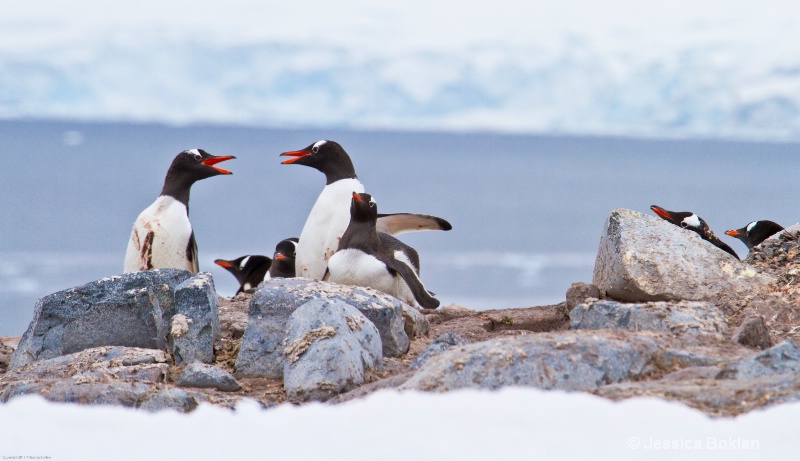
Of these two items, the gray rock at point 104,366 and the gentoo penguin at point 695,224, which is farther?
the gentoo penguin at point 695,224

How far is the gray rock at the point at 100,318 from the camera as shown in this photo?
14.6 ft

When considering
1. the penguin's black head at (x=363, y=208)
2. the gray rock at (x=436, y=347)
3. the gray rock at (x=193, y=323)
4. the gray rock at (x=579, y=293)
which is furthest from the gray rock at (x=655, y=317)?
the penguin's black head at (x=363, y=208)

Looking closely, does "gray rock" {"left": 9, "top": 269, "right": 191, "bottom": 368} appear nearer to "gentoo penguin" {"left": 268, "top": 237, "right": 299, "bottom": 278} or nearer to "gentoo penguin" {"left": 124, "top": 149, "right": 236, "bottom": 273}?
"gentoo penguin" {"left": 124, "top": 149, "right": 236, "bottom": 273}

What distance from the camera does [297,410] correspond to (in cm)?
334

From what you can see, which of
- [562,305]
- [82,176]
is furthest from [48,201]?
[562,305]

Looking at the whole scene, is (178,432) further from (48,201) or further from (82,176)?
(82,176)

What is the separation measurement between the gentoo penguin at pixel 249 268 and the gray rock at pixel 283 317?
4.63 metres

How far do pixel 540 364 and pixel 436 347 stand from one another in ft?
2.86

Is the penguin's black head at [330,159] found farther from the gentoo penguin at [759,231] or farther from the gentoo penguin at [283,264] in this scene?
the gentoo penguin at [759,231]

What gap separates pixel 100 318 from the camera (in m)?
4.47

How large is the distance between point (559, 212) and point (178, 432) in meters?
62.9

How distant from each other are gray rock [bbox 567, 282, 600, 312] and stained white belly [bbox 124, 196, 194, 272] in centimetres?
287

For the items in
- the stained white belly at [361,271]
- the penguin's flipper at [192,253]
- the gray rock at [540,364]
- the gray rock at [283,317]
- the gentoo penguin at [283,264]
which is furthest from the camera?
the gentoo penguin at [283,264]

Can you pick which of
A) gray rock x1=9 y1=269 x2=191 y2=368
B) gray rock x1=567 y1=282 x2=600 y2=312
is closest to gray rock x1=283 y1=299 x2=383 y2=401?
gray rock x1=9 y1=269 x2=191 y2=368
